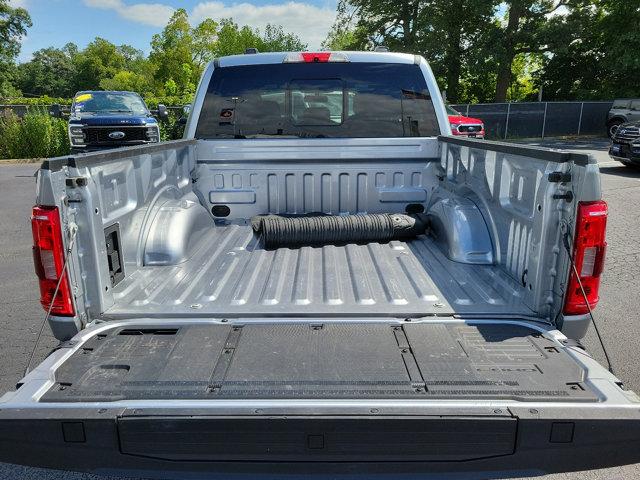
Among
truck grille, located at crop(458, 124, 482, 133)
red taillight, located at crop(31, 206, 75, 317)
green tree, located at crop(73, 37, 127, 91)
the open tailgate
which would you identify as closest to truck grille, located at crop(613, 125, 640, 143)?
truck grille, located at crop(458, 124, 482, 133)

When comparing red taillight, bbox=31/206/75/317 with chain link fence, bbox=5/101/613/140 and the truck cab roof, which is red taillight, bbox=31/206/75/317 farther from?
chain link fence, bbox=5/101/613/140

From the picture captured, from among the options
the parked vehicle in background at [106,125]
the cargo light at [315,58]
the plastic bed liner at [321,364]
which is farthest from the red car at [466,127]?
the plastic bed liner at [321,364]

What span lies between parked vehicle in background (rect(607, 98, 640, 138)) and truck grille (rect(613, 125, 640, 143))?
10600 mm

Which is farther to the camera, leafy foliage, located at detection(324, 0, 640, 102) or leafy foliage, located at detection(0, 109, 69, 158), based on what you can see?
leafy foliage, located at detection(324, 0, 640, 102)

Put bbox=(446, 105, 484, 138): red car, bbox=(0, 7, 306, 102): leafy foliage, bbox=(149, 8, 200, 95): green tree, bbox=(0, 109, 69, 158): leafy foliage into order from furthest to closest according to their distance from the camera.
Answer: bbox=(149, 8, 200, 95): green tree, bbox=(0, 7, 306, 102): leafy foliage, bbox=(0, 109, 69, 158): leafy foliage, bbox=(446, 105, 484, 138): red car

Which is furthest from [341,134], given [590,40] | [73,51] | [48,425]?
[73,51]

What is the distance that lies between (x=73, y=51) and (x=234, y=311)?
14044 centimetres

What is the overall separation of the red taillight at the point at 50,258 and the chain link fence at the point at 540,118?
2535 centimetres

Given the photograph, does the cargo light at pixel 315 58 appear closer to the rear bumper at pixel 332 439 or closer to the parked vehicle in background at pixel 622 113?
the rear bumper at pixel 332 439

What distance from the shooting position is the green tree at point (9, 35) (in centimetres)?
3195

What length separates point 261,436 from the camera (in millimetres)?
1627

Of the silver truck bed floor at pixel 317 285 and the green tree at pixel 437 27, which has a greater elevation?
the green tree at pixel 437 27

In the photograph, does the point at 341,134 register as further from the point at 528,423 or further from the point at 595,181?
the point at 528,423

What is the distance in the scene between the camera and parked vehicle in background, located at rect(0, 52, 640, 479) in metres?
1.64
